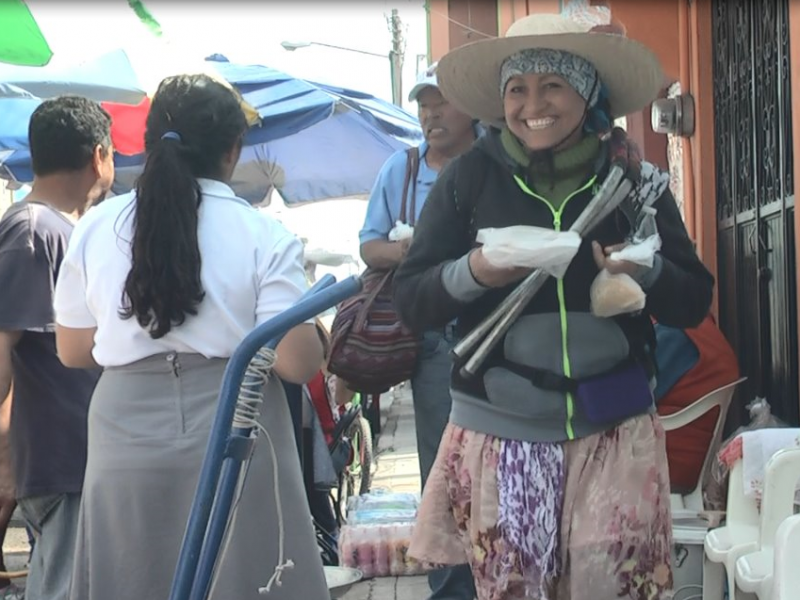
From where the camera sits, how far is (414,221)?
412 cm

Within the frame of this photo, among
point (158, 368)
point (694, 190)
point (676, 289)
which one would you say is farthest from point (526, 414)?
point (694, 190)

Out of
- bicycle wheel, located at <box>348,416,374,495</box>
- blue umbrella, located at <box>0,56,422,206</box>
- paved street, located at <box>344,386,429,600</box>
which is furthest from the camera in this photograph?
blue umbrella, located at <box>0,56,422,206</box>

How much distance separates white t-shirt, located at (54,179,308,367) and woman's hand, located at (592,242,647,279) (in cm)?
68

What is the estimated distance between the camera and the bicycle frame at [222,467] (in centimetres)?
190

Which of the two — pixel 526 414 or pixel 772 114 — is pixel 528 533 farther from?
pixel 772 114

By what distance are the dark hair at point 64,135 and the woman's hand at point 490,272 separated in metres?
1.63

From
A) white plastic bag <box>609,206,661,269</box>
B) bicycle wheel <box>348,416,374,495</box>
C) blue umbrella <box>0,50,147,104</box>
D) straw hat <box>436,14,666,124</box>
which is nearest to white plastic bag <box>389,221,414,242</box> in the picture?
straw hat <box>436,14,666,124</box>

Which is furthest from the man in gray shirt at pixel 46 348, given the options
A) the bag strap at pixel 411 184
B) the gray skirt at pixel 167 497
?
the bag strap at pixel 411 184

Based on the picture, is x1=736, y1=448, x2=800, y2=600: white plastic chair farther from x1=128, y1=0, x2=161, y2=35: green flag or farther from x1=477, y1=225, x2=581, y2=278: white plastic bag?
x1=128, y1=0, x2=161, y2=35: green flag

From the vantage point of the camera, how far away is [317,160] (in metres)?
9.89

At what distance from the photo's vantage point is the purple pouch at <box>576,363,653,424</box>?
2549mm

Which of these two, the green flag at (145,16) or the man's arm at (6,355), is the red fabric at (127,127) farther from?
the man's arm at (6,355)

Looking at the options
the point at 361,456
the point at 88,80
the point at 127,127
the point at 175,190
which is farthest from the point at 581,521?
the point at 127,127

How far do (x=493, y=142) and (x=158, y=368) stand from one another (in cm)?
99
